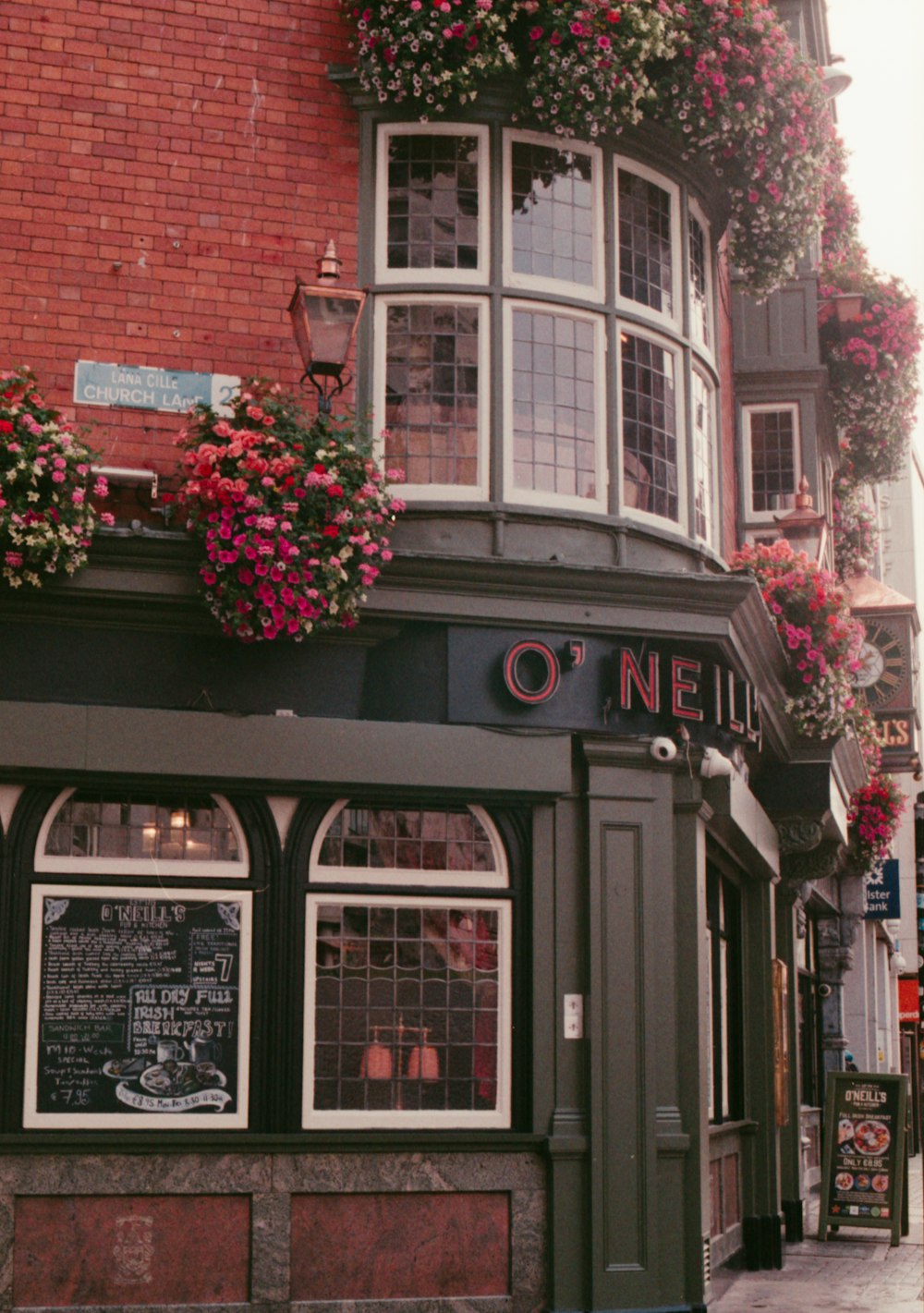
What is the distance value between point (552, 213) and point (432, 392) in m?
1.49

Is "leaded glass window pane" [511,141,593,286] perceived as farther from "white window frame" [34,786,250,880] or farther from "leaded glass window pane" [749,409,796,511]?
"leaded glass window pane" [749,409,796,511]

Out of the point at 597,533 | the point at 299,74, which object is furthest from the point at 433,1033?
the point at 299,74

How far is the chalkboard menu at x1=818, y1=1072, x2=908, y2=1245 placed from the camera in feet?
49.9

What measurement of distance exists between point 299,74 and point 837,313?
27.6 ft

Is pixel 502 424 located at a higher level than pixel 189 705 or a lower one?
higher

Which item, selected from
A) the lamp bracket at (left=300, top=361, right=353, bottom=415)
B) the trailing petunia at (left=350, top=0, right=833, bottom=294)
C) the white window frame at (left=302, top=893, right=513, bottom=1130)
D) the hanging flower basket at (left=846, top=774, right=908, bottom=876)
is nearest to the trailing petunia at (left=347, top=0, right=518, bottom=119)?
the trailing petunia at (left=350, top=0, right=833, bottom=294)

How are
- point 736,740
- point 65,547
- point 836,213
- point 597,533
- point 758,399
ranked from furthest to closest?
point 836,213, point 758,399, point 736,740, point 597,533, point 65,547

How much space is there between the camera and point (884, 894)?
24.3 m

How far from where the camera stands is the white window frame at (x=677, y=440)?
1156cm

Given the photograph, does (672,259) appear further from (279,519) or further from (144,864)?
(144,864)

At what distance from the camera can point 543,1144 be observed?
10.5 meters

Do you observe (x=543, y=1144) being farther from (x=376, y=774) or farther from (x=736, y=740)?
(x=736, y=740)

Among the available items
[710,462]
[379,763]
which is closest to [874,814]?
[710,462]

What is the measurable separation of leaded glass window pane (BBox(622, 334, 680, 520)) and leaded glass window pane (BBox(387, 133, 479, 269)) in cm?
130
